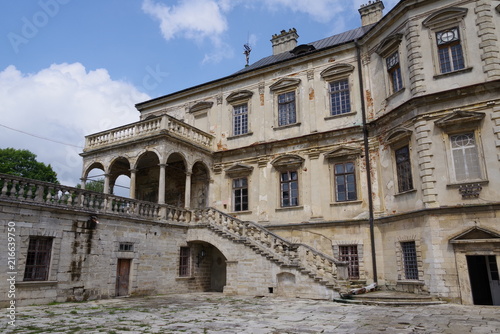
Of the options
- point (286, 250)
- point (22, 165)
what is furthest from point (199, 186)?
point (22, 165)

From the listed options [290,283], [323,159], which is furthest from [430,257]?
[323,159]

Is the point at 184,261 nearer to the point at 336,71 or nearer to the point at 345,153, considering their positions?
the point at 345,153

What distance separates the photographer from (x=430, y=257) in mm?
13758

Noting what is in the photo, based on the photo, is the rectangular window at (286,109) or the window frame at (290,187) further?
the rectangular window at (286,109)

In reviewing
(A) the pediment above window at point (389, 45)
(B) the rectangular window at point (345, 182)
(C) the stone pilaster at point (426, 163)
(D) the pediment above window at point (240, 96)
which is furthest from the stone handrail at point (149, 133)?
(C) the stone pilaster at point (426, 163)

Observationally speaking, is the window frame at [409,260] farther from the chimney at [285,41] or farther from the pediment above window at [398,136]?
the chimney at [285,41]

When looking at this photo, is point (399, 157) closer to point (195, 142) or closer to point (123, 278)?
point (195, 142)

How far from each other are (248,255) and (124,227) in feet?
17.4

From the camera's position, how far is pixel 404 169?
52.1 ft

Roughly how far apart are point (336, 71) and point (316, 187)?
233 inches

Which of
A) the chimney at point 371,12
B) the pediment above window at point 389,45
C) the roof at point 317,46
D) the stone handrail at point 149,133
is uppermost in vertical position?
the chimney at point 371,12

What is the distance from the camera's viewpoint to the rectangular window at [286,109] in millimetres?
20312

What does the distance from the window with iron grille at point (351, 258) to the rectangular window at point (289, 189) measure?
10.7 feet

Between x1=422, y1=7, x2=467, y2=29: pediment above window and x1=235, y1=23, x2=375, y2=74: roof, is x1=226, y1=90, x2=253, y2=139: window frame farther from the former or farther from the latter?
x1=422, y1=7, x2=467, y2=29: pediment above window
